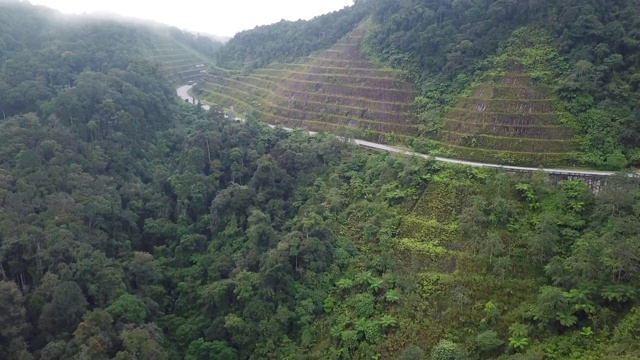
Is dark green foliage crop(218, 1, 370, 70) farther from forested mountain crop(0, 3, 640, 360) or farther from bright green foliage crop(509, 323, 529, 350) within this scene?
bright green foliage crop(509, 323, 529, 350)

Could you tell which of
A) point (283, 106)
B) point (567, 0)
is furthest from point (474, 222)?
point (283, 106)

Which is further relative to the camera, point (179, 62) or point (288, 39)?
point (179, 62)

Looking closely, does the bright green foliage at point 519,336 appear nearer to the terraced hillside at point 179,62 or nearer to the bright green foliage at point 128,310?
the bright green foliage at point 128,310

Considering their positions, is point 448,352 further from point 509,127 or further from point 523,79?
point 523,79

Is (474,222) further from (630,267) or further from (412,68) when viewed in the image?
(412,68)

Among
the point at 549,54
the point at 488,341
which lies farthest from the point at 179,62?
the point at 488,341

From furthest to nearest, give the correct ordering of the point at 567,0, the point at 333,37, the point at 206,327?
the point at 333,37 < the point at 567,0 < the point at 206,327
